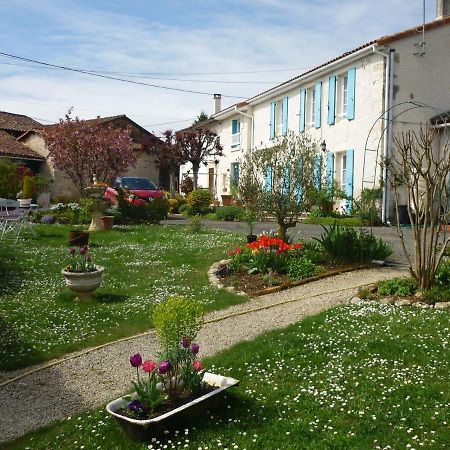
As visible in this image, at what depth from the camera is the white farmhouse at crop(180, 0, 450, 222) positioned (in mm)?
18219

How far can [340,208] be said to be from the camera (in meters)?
20.2

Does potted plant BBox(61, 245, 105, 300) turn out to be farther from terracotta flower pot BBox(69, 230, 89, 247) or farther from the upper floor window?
the upper floor window

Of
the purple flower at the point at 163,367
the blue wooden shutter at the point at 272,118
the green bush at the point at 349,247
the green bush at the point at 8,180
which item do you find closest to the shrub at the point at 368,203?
the green bush at the point at 349,247

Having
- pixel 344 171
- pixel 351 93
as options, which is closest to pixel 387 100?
pixel 351 93

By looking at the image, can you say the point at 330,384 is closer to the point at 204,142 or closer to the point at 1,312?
the point at 1,312

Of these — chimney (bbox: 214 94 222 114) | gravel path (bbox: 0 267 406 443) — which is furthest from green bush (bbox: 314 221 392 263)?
chimney (bbox: 214 94 222 114)

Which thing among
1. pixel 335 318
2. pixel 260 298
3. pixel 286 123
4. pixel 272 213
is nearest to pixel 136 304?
pixel 260 298

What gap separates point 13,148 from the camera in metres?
30.9

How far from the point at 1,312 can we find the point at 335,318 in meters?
4.55

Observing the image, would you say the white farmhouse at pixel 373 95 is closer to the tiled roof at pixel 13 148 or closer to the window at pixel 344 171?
the window at pixel 344 171

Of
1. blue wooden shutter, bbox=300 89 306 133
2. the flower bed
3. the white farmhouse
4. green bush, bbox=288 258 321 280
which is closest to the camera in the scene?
the flower bed

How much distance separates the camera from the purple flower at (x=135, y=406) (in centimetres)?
413

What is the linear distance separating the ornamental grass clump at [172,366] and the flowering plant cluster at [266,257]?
5.34m

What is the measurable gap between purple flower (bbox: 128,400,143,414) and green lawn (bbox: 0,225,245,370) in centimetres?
245
